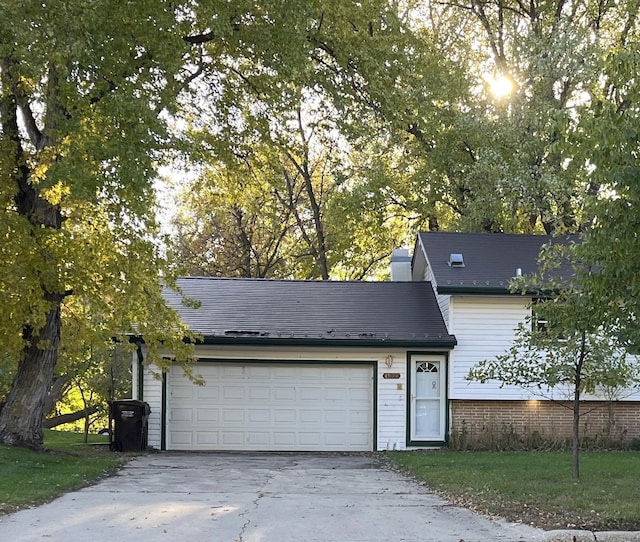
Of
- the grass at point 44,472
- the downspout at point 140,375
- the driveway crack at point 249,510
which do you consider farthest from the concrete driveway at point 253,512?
the downspout at point 140,375

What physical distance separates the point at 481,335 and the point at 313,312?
4245mm

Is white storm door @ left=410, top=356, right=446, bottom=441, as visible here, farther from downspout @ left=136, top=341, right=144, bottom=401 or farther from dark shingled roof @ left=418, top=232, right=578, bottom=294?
downspout @ left=136, top=341, right=144, bottom=401

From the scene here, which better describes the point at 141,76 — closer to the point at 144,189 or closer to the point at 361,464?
the point at 144,189

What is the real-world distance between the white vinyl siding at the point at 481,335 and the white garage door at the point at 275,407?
214cm

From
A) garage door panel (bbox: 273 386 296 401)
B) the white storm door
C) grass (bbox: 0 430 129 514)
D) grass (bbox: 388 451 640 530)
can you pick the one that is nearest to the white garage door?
garage door panel (bbox: 273 386 296 401)

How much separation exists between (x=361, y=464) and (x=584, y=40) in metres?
15.1

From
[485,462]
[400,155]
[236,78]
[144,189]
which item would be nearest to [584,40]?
[400,155]

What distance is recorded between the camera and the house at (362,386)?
57.9ft

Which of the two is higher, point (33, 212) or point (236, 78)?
point (236, 78)

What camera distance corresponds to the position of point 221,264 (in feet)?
113

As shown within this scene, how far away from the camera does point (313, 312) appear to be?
1925cm

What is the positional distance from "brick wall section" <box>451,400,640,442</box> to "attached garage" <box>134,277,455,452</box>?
0.62m

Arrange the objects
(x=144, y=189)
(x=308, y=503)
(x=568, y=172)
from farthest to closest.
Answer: (x=568, y=172)
(x=144, y=189)
(x=308, y=503)

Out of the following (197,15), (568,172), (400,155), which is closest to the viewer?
(197,15)
